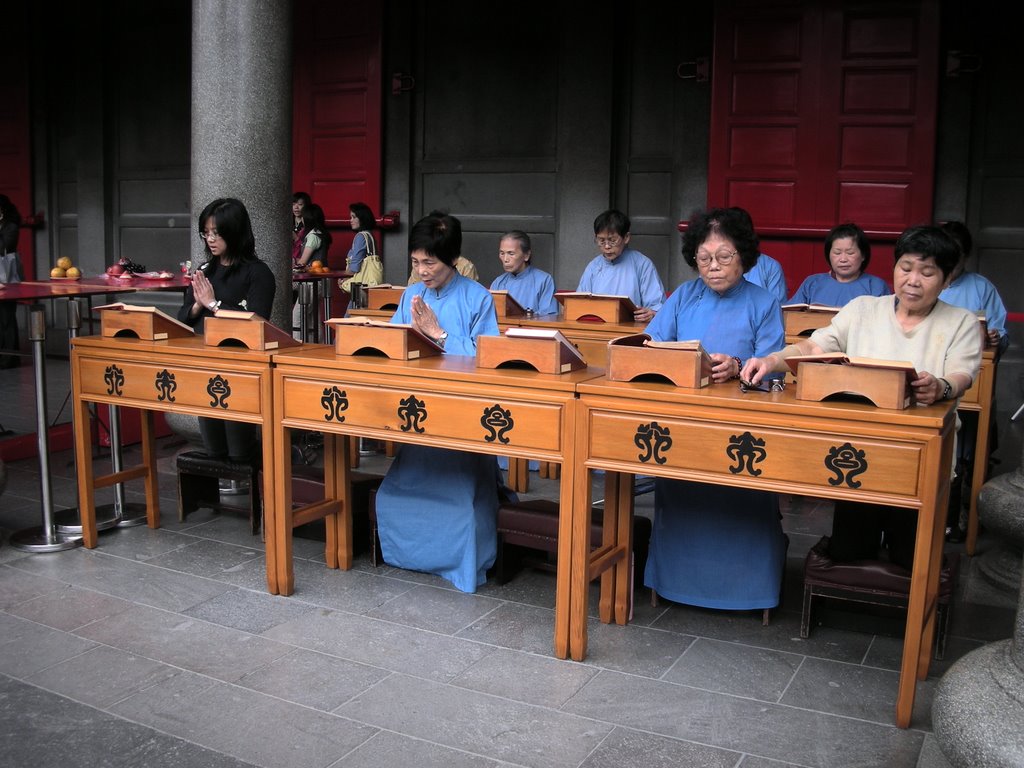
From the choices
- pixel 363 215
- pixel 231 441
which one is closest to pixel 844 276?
pixel 231 441

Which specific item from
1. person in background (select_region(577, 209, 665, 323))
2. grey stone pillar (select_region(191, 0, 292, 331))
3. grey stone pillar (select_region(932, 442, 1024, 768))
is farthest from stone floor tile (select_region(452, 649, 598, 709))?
person in background (select_region(577, 209, 665, 323))

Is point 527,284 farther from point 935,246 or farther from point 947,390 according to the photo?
point 947,390

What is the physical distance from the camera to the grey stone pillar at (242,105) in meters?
5.58

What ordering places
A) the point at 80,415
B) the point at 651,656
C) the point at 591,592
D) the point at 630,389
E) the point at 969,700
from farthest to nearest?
the point at 80,415 < the point at 591,592 < the point at 651,656 < the point at 630,389 < the point at 969,700

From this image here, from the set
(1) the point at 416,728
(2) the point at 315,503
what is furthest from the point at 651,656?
(2) the point at 315,503

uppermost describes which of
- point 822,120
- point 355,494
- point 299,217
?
point 822,120

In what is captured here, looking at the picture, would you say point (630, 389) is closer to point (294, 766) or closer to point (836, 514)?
point (836, 514)

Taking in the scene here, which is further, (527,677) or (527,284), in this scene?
(527,284)

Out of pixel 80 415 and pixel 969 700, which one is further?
pixel 80 415

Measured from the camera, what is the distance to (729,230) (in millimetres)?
3639

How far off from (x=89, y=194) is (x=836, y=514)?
34.5ft

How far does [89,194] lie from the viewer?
1185 centimetres

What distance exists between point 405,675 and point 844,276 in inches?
155

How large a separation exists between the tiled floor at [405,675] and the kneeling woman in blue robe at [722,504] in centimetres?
14
